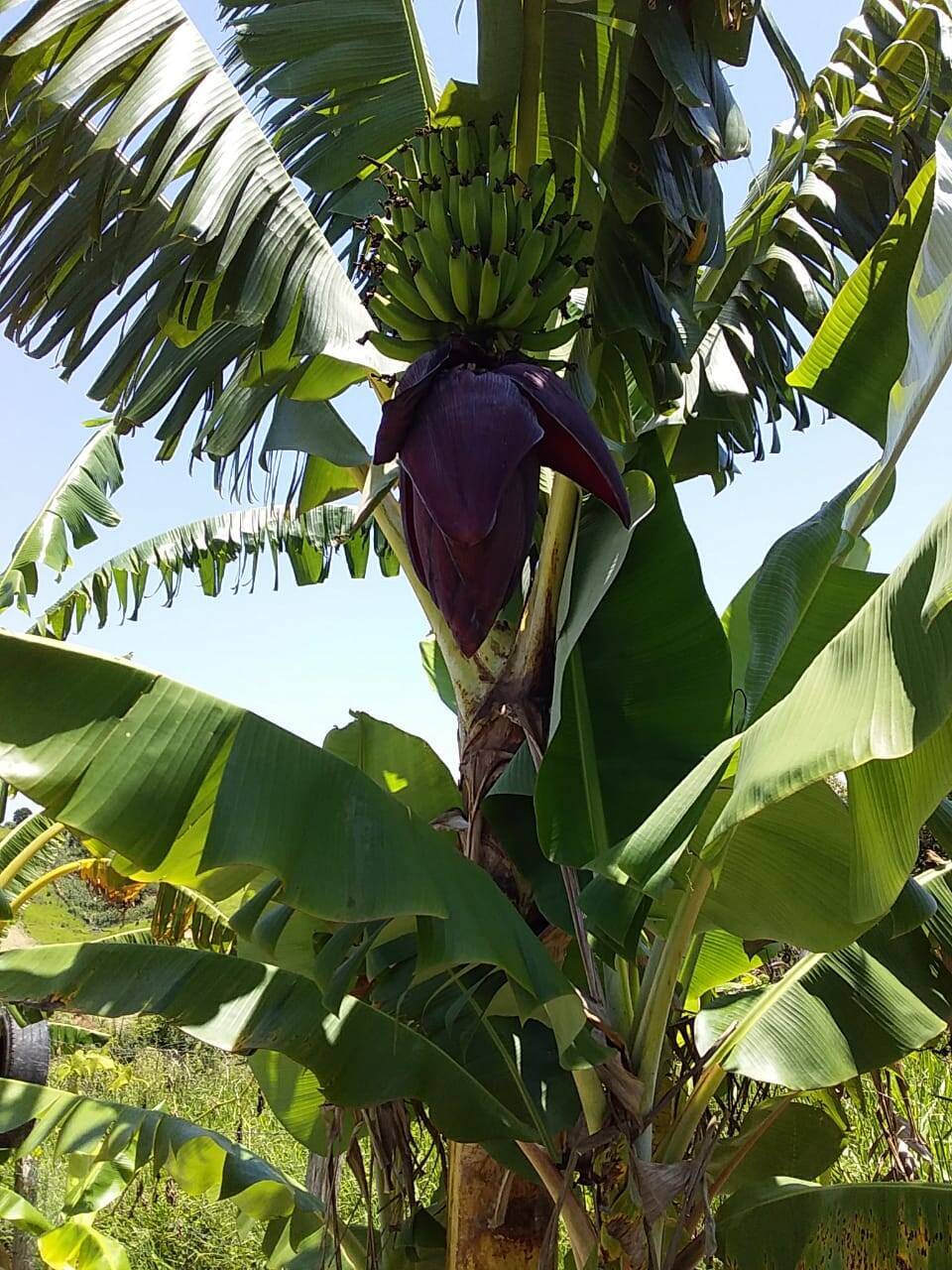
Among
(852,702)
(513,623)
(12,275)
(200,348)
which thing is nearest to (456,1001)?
(513,623)

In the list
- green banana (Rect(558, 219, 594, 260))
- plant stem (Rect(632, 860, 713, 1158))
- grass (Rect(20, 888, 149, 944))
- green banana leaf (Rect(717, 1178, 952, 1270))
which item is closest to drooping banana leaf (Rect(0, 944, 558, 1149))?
plant stem (Rect(632, 860, 713, 1158))

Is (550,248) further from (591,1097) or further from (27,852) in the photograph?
(27,852)

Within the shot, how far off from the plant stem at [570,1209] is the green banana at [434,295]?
1.49 meters

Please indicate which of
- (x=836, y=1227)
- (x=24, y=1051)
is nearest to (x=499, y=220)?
(x=836, y=1227)

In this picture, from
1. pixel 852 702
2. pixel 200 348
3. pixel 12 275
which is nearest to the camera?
pixel 852 702

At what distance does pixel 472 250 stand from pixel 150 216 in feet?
2.28

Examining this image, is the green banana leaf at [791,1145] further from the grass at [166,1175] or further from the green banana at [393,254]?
the grass at [166,1175]

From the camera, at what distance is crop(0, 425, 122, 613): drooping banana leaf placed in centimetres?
426

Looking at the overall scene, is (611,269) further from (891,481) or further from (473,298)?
(891,481)

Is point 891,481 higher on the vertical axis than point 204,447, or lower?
lower

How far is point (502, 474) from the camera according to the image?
1505 mm

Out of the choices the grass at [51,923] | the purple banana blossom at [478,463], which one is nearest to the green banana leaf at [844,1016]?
the purple banana blossom at [478,463]

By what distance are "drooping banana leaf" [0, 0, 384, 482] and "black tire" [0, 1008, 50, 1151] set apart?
114 inches

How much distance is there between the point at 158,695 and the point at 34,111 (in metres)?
1.02
